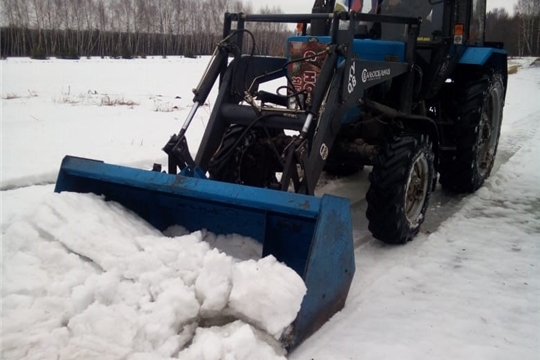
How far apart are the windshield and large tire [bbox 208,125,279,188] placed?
1812 mm

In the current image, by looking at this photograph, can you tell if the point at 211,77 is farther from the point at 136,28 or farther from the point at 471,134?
the point at 136,28

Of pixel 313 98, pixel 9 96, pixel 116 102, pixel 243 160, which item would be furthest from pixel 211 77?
pixel 9 96

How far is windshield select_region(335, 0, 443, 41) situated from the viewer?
517cm

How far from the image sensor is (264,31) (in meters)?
42.9

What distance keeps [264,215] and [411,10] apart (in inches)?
121

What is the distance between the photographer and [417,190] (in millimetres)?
4504

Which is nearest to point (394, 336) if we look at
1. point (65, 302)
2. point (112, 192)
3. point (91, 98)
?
point (65, 302)

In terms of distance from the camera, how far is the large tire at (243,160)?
4.29 metres

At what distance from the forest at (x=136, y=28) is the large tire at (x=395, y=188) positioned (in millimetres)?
36042

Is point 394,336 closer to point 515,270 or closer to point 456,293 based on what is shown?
point 456,293

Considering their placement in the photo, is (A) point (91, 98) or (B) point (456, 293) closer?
(B) point (456, 293)

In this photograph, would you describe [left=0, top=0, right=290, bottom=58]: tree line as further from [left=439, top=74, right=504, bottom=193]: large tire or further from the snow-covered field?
the snow-covered field

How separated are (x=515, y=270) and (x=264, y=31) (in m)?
41.1

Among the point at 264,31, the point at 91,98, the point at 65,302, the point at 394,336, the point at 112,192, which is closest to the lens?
the point at 65,302
